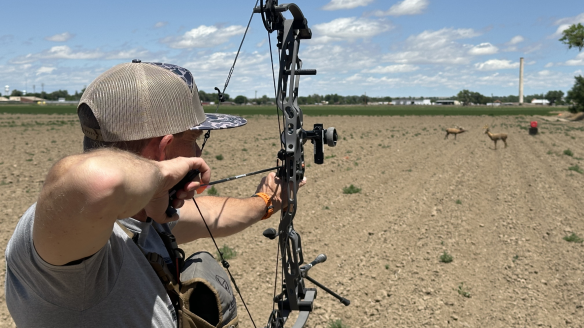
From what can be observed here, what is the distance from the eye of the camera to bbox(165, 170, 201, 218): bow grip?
58.1 inches

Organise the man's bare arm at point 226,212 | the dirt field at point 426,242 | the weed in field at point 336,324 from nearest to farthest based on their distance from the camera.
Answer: the man's bare arm at point 226,212 → the weed in field at point 336,324 → the dirt field at point 426,242

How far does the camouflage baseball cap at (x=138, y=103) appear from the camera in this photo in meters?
1.42

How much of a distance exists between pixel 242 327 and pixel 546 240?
5.51 metres

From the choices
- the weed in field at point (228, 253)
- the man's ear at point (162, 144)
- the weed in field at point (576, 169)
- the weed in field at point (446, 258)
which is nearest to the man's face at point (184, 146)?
Result: the man's ear at point (162, 144)

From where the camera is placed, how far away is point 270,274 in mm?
6660

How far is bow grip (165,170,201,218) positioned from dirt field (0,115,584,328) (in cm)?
113

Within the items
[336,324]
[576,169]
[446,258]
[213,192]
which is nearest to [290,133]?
[336,324]

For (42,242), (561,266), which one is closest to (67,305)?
(42,242)

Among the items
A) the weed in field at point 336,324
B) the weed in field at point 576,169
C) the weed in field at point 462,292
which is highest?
the weed in field at point 576,169

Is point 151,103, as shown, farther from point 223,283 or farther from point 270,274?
point 270,274

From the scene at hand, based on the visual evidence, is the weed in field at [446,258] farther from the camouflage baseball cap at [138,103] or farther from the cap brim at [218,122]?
the camouflage baseball cap at [138,103]

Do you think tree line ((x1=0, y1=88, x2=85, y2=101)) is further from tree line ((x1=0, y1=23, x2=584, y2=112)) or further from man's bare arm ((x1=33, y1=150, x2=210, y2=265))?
man's bare arm ((x1=33, y1=150, x2=210, y2=265))

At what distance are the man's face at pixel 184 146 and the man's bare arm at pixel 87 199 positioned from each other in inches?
19.2

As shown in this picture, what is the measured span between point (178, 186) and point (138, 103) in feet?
0.92
